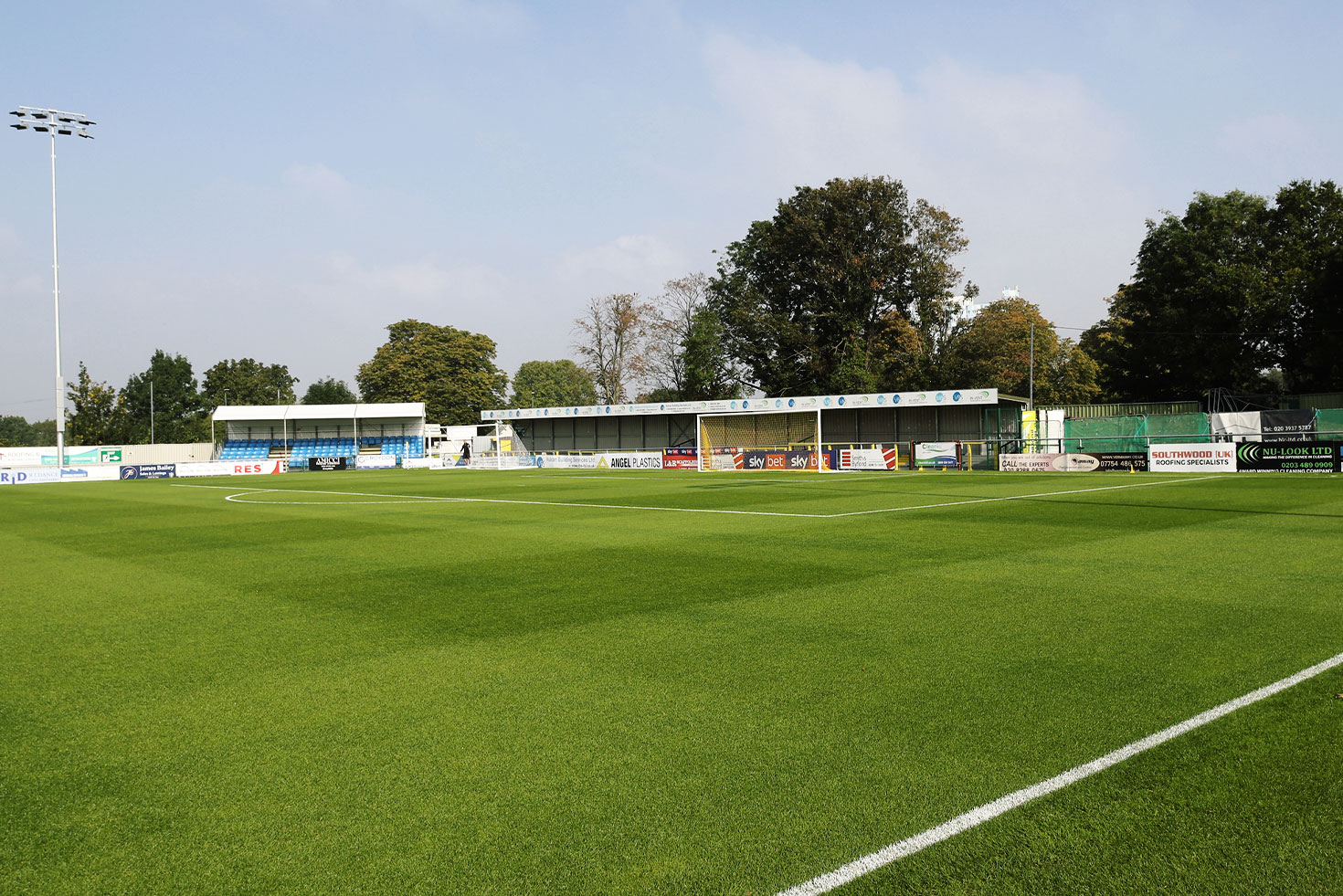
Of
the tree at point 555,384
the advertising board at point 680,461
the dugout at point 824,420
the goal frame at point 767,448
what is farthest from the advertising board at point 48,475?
the tree at point 555,384

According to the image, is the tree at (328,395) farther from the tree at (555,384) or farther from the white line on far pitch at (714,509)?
the white line on far pitch at (714,509)

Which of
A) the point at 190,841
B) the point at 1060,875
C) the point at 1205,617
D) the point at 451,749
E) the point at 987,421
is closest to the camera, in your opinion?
the point at 1060,875

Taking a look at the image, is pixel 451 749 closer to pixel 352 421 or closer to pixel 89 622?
pixel 89 622

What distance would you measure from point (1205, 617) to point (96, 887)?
7543 mm

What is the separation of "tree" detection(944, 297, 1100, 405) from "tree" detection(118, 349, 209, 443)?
71.2 m

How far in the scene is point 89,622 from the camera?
795cm

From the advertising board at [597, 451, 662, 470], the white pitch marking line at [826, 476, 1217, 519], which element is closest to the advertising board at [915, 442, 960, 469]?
the white pitch marking line at [826, 476, 1217, 519]

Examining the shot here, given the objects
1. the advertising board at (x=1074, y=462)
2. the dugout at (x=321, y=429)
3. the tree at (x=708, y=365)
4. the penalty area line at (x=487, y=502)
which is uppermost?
the tree at (x=708, y=365)

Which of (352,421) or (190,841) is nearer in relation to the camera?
(190,841)

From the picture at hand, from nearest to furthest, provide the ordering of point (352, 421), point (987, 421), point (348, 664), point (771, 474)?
point (348, 664), point (771, 474), point (987, 421), point (352, 421)

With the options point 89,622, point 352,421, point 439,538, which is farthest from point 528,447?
point 89,622

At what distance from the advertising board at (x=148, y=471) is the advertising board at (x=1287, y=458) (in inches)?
2009

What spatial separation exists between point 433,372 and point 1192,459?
72202 mm

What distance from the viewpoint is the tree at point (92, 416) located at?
75.5 meters
